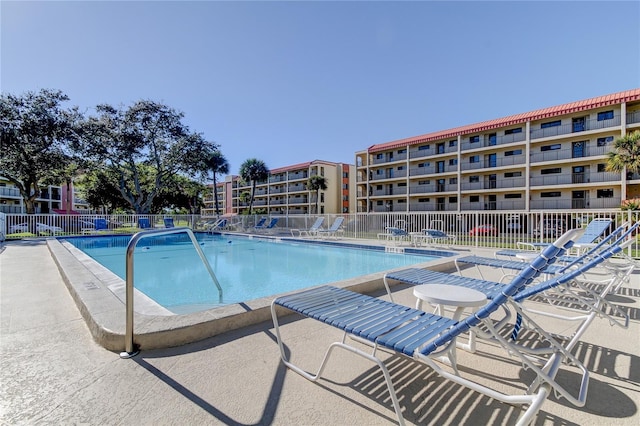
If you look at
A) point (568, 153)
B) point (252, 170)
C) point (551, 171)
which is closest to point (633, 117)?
point (568, 153)

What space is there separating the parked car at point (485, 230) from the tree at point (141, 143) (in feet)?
74.1

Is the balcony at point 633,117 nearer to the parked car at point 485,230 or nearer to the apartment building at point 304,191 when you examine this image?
the parked car at point 485,230

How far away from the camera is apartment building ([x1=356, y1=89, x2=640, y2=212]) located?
75.5ft

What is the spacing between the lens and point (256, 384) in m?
1.96

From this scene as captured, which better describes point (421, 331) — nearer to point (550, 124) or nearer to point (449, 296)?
point (449, 296)

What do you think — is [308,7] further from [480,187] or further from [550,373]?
[480,187]

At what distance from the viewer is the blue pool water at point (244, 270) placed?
19.0ft

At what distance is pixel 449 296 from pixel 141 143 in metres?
26.4

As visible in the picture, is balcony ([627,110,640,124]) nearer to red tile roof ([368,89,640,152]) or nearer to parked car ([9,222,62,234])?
red tile roof ([368,89,640,152])

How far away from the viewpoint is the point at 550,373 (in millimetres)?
1597

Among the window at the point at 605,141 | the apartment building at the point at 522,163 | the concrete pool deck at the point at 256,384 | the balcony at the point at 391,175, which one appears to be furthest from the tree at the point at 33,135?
the window at the point at 605,141

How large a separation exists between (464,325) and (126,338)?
99.9 inches

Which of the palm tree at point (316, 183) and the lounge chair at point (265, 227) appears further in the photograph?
the palm tree at point (316, 183)

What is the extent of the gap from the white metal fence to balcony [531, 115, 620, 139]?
41.4 ft
